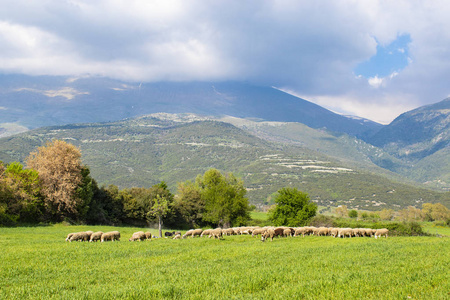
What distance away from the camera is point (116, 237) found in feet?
100

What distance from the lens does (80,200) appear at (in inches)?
2190

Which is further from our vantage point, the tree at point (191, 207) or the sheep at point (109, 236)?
the tree at point (191, 207)

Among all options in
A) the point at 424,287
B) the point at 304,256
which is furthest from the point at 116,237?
the point at 424,287

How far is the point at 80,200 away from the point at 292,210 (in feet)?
132

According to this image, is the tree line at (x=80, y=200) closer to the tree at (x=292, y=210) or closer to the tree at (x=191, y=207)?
the tree at (x=191, y=207)

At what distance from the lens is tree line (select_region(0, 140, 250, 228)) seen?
48.4m

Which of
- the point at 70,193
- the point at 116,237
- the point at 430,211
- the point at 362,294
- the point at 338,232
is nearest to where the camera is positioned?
the point at 362,294

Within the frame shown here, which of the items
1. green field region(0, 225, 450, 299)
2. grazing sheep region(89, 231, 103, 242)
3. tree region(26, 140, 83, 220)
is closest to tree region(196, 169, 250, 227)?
tree region(26, 140, 83, 220)

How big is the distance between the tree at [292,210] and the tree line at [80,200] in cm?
1155

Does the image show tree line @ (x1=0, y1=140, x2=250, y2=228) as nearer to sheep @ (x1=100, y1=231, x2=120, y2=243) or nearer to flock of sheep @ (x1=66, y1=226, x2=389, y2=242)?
flock of sheep @ (x1=66, y1=226, x2=389, y2=242)

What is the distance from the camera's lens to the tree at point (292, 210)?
199 ft

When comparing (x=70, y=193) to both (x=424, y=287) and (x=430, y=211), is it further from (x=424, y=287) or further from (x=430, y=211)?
(x=430, y=211)

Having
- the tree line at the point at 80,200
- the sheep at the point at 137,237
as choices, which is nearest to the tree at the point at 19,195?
the tree line at the point at 80,200

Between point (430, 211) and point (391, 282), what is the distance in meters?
153
